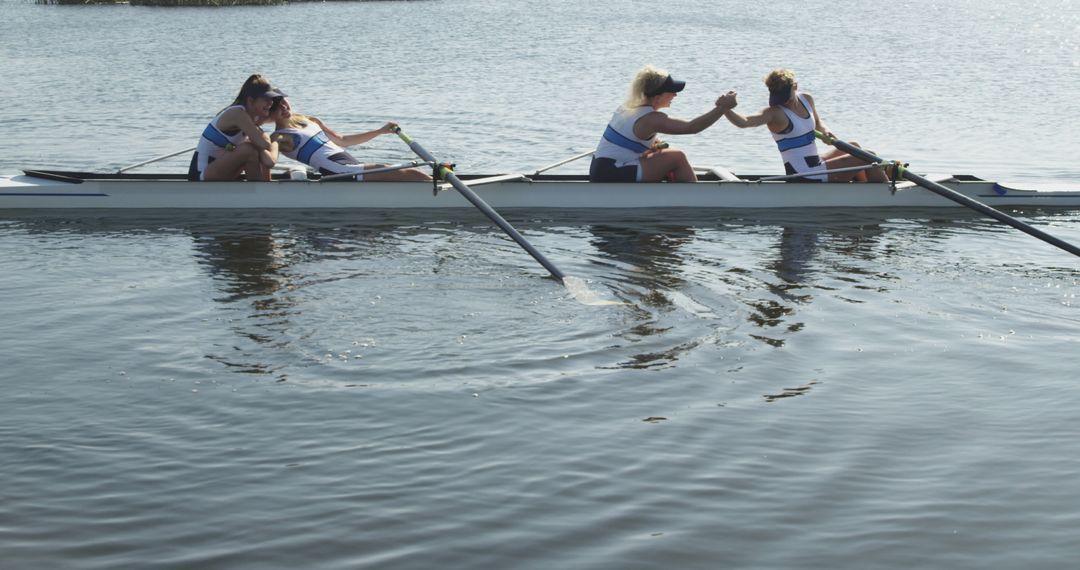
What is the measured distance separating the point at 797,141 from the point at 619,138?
6.48 ft

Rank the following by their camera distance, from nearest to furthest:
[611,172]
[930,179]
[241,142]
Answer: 1. [241,142]
2. [930,179]
3. [611,172]

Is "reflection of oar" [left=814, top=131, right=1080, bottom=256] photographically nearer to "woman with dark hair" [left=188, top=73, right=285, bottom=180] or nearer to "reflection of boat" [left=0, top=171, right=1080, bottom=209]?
"reflection of boat" [left=0, top=171, right=1080, bottom=209]

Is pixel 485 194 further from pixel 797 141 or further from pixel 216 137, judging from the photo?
pixel 797 141

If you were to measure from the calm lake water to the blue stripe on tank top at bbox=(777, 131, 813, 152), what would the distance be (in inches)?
31.1

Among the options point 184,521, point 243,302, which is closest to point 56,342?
point 243,302

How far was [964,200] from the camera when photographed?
486 inches

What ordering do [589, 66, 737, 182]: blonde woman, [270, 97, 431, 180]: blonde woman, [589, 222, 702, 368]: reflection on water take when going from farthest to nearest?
[270, 97, 431, 180]: blonde woman < [589, 66, 737, 182]: blonde woman < [589, 222, 702, 368]: reflection on water

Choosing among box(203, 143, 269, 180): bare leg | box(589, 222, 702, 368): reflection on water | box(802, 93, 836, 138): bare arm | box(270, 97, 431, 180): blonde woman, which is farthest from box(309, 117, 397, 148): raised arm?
box(802, 93, 836, 138): bare arm

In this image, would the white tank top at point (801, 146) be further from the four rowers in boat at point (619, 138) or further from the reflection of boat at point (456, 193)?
the reflection of boat at point (456, 193)

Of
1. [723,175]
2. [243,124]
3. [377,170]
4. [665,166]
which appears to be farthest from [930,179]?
[243,124]

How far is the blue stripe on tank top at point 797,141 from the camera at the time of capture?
13594mm

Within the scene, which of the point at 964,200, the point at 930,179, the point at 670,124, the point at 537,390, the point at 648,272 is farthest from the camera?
the point at 930,179

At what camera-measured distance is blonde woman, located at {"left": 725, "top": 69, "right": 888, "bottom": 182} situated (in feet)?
43.4

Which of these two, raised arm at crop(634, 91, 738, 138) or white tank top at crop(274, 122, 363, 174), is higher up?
raised arm at crop(634, 91, 738, 138)
